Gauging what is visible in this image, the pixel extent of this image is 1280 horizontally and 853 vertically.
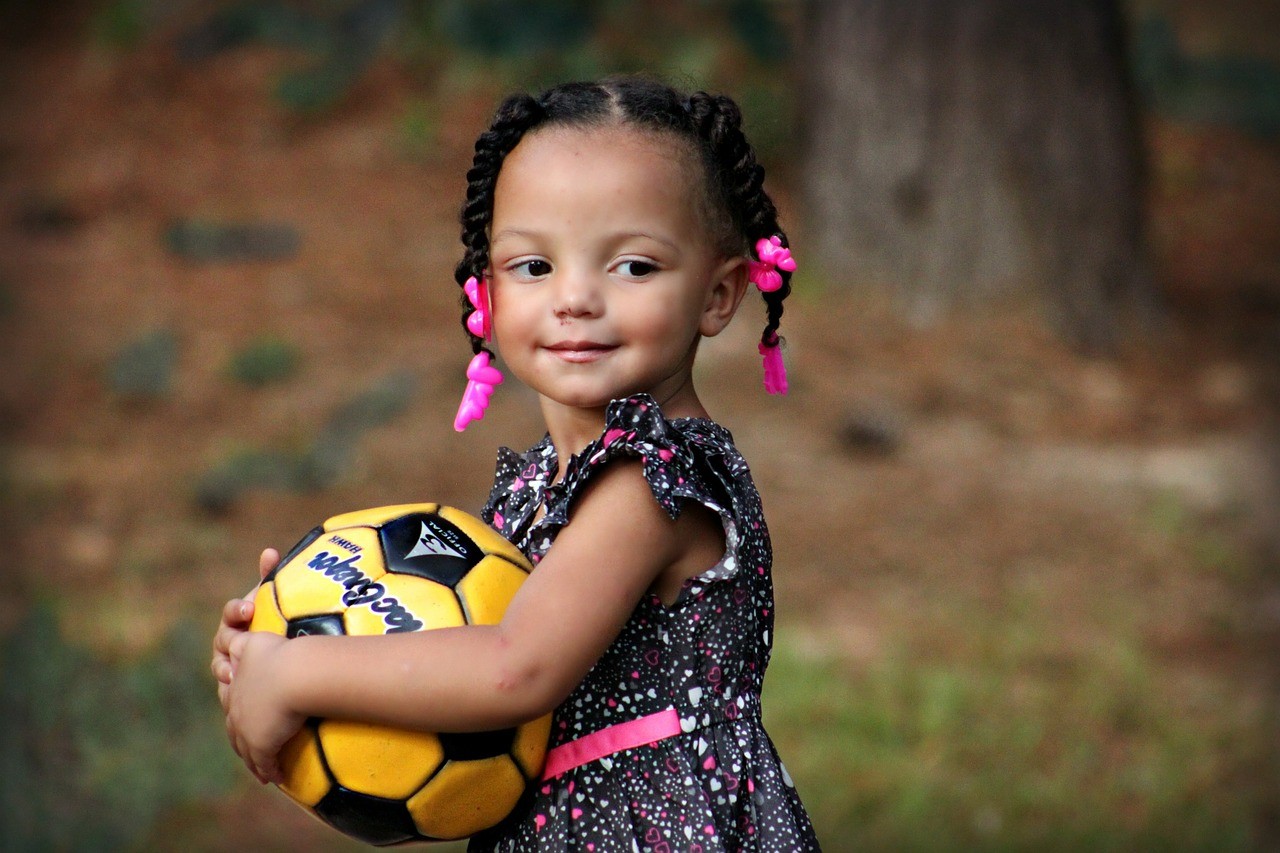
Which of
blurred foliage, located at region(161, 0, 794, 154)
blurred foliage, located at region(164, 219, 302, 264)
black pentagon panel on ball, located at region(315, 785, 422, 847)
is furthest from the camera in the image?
blurred foliage, located at region(161, 0, 794, 154)

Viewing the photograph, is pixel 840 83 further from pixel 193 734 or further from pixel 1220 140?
pixel 193 734

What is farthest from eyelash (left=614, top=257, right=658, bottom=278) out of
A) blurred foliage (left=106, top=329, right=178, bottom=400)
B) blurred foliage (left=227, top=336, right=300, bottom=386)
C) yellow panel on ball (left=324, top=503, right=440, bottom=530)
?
blurred foliage (left=106, top=329, right=178, bottom=400)

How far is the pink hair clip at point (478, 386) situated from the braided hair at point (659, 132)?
173mm

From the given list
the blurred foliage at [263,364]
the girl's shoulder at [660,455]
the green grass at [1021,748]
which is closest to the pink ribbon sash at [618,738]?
the girl's shoulder at [660,455]

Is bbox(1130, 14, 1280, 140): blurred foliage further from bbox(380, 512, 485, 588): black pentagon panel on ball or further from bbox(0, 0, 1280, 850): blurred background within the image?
bbox(380, 512, 485, 588): black pentagon panel on ball

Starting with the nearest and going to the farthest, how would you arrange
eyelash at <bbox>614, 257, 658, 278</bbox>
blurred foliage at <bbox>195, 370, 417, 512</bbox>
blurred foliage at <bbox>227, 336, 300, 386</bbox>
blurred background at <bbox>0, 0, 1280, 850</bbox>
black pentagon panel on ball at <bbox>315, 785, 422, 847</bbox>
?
1. black pentagon panel on ball at <bbox>315, 785, 422, 847</bbox>
2. eyelash at <bbox>614, 257, 658, 278</bbox>
3. blurred background at <bbox>0, 0, 1280, 850</bbox>
4. blurred foliage at <bbox>195, 370, 417, 512</bbox>
5. blurred foliage at <bbox>227, 336, 300, 386</bbox>

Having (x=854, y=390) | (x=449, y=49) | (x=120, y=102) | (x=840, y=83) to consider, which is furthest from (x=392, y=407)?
(x=120, y=102)

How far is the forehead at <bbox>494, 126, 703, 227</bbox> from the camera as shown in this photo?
231 centimetres

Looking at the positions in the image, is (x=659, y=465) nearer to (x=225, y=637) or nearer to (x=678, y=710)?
(x=678, y=710)

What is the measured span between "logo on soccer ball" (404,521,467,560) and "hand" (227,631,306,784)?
0.78ft

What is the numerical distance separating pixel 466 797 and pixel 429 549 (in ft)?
1.18

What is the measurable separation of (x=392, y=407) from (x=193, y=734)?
234cm

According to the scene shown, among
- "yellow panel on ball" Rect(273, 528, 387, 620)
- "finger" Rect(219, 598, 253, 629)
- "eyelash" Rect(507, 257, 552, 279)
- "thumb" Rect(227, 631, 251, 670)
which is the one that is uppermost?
"eyelash" Rect(507, 257, 552, 279)

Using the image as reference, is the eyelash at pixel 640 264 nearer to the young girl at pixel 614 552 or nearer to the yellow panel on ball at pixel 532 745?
the young girl at pixel 614 552
